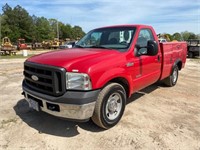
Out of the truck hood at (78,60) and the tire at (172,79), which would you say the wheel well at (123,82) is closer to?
the truck hood at (78,60)

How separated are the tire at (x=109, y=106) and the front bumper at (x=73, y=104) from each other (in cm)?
16

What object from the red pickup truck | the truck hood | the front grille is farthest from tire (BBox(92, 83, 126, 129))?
the front grille

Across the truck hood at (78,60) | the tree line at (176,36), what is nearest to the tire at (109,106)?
the truck hood at (78,60)

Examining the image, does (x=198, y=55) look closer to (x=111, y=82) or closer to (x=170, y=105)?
(x=170, y=105)

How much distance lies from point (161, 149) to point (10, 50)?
85.9 feet

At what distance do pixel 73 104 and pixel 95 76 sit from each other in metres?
0.58

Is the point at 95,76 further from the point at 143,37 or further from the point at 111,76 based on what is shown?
the point at 143,37

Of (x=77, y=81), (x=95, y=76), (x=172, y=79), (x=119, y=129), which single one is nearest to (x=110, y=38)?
(x=95, y=76)

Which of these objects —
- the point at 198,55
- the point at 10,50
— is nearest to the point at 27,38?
the point at 10,50

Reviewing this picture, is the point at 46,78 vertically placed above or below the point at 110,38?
below

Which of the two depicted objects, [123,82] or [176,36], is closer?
[123,82]

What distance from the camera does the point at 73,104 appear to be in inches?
134

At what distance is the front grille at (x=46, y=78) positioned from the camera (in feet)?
11.4

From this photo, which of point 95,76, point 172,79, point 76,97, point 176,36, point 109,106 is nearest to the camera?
point 76,97
